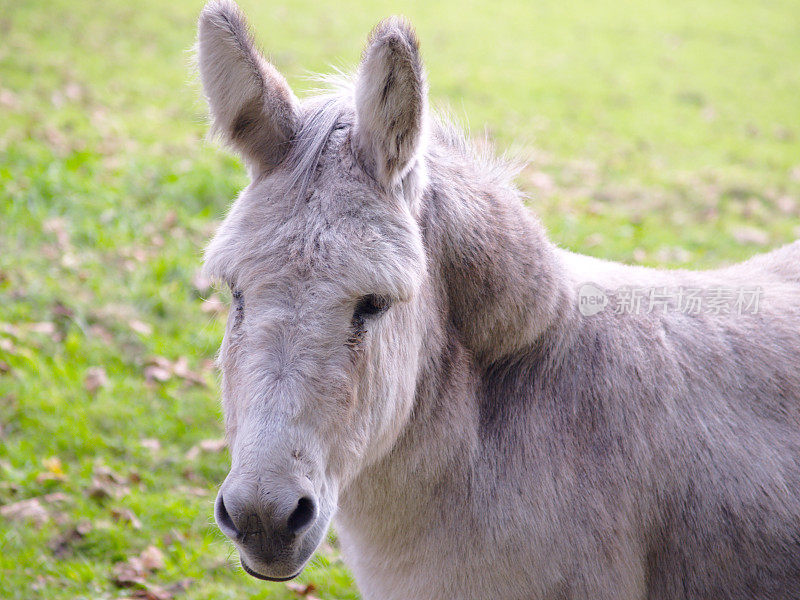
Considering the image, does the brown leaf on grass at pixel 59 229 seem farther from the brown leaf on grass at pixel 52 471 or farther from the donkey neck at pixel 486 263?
the donkey neck at pixel 486 263

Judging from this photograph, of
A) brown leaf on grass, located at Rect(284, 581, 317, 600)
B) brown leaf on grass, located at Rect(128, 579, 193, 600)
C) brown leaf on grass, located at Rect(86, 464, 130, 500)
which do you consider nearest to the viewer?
brown leaf on grass, located at Rect(128, 579, 193, 600)

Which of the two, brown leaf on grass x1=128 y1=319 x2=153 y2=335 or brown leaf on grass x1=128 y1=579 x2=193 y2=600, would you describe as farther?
brown leaf on grass x1=128 y1=319 x2=153 y2=335

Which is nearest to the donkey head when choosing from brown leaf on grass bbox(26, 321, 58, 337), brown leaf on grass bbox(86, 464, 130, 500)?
brown leaf on grass bbox(86, 464, 130, 500)

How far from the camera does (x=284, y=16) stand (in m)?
14.3

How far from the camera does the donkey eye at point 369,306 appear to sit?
2299 millimetres

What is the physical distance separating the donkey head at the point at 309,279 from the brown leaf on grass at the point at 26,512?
2.29 metres

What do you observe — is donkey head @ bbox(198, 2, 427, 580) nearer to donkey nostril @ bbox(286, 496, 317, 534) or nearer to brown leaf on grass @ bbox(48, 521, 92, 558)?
donkey nostril @ bbox(286, 496, 317, 534)

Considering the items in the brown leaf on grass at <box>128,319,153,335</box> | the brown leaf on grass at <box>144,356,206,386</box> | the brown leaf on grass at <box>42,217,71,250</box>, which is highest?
the brown leaf on grass at <box>42,217,71,250</box>

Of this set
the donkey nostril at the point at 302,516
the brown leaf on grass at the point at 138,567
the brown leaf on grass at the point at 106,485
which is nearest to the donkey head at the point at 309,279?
the donkey nostril at the point at 302,516

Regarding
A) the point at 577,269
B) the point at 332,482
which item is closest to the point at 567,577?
the point at 332,482

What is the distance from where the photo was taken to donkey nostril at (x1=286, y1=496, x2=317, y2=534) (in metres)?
2.15

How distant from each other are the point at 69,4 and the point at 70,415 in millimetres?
10401

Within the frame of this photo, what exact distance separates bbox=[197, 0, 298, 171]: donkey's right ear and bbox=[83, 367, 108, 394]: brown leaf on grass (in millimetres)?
3146

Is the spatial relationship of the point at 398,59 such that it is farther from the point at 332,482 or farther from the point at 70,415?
the point at 70,415
